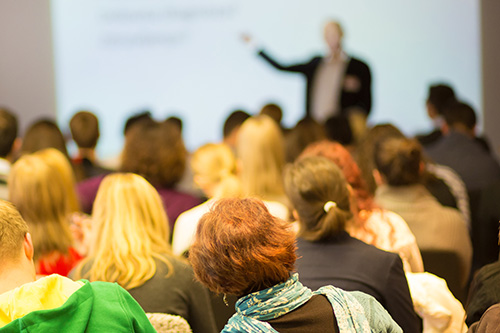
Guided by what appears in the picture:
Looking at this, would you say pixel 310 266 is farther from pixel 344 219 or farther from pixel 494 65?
pixel 494 65

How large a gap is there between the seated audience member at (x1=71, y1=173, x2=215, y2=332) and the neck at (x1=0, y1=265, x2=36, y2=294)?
1.83 feet

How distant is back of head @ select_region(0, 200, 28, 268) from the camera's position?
168 centimetres

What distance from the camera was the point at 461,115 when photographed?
15.6 ft

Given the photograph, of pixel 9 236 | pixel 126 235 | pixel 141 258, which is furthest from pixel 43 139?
pixel 9 236

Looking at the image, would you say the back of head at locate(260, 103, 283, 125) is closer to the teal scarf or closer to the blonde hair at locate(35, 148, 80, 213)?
the blonde hair at locate(35, 148, 80, 213)

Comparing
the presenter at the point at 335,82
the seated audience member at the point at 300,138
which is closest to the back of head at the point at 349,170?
the seated audience member at the point at 300,138

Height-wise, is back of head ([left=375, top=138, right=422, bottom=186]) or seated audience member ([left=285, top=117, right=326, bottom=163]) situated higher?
back of head ([left=375, top=138, right=422, bottom=186])

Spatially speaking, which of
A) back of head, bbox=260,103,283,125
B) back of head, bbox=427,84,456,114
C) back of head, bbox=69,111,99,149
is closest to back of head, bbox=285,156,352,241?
back of head, bbox=69,111,99,149

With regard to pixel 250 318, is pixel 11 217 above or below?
above

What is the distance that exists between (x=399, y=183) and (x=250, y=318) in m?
1.76

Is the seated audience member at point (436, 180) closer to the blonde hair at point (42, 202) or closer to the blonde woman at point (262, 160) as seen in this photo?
the blonde woman at point (262, 160)

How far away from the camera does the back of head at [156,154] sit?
3.71m

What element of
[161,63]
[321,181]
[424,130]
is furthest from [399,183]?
[161,63]

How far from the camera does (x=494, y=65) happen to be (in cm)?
731
